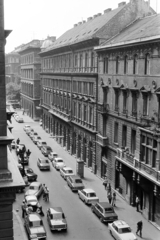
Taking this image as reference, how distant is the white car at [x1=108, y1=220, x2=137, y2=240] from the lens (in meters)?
27.5

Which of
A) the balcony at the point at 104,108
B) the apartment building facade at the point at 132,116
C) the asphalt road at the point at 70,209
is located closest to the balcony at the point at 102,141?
the apartment building facade at the point at 132,116

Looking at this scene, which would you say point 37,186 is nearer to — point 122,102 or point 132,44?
point 122,102

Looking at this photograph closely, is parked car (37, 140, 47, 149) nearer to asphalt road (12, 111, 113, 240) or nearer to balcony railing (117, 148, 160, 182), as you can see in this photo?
asphalt road (12, 111, 113, 240)

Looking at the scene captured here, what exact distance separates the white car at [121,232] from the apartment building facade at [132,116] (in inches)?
166

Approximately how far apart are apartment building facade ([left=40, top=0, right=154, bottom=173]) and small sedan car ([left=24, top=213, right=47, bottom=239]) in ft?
64.6

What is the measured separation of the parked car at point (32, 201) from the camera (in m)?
33.8

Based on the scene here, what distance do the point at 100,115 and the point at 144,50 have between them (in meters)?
13.6

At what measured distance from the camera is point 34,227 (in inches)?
1125

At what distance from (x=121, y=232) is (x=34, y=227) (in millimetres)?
6886

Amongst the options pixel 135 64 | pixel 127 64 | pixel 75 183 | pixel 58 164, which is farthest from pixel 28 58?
pixel 135 64

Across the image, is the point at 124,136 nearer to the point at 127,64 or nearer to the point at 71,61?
the point at 127,64

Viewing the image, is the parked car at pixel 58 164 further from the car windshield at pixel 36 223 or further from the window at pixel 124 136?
the car windshield at pixel 36 223

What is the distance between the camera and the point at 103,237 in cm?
2933

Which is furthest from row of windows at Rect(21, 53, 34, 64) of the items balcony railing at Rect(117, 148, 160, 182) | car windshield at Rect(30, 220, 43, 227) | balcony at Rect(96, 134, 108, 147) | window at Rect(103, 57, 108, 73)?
car windshield at Rect(30, 220, 43, 227)
